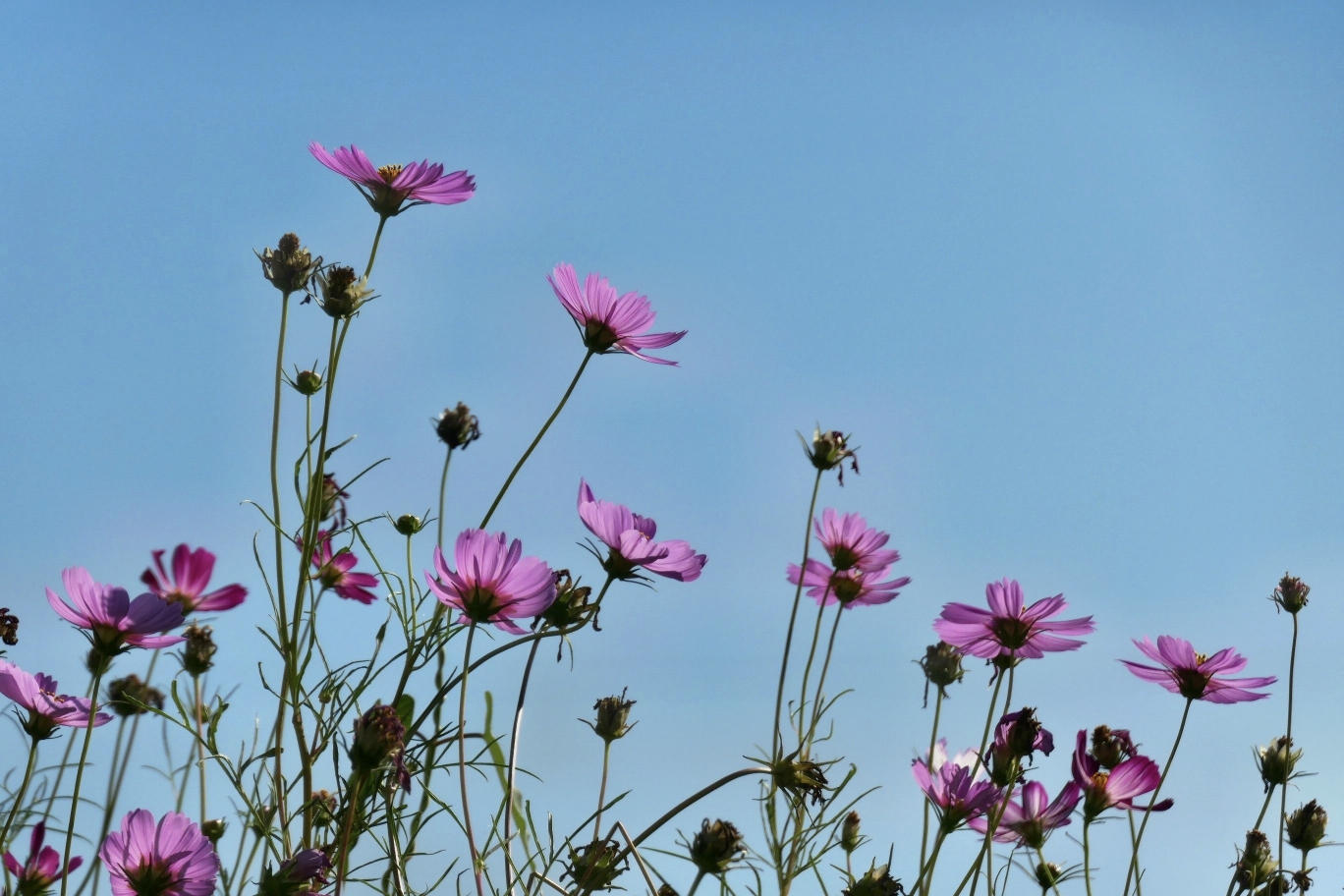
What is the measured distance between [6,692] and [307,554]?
29cm

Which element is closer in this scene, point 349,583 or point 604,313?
point 604,313

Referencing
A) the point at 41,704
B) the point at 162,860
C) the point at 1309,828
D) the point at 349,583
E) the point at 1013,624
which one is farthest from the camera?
Answer: the point at 1309,828

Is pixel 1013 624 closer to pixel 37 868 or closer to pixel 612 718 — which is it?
pixel 612 718

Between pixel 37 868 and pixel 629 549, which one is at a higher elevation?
pixel 629 549

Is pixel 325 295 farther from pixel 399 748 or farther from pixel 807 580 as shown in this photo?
pixel 807 580

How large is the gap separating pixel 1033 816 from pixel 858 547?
0.42 metres

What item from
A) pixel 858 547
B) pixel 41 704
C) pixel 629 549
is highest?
pixel 858 547

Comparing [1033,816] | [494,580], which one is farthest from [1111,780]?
[494,580]

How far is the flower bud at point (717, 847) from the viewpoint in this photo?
2.87ft

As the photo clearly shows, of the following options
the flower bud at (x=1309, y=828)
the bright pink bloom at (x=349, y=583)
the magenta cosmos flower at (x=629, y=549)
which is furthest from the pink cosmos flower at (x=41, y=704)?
the flower bud at (x=1309, y=828)

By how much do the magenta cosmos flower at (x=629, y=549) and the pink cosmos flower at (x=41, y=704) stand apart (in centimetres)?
43

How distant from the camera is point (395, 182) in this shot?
3.42 feet

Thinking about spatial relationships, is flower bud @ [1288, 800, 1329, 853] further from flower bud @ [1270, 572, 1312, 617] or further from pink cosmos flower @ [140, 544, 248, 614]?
pink cosmos flower @ [140, 544, 248, 614]

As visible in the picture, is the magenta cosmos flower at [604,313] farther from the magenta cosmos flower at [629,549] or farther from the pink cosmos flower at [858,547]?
the pink cosmos flower at [858,547]
